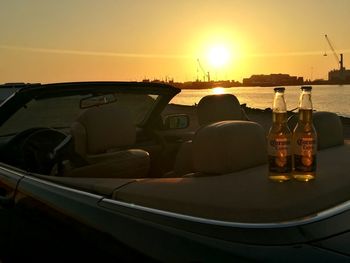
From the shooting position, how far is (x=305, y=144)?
2.29 metres

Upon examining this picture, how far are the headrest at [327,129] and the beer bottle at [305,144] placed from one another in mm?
517

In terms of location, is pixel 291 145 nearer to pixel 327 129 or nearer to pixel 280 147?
pixel 280 147

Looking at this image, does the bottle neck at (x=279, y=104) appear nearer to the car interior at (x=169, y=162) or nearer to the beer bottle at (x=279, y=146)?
the beer bottle at (x=279, y=146)

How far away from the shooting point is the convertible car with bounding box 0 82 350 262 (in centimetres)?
181

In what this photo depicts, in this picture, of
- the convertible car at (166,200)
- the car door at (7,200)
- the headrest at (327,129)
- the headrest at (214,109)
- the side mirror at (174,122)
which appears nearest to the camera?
the convertible car at (166,200)

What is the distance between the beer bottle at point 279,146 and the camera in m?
2.25

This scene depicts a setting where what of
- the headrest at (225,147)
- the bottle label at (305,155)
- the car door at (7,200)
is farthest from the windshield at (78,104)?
the bottle label at (305,155)

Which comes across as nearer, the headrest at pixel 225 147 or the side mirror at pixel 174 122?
the headrest at pixel 225 147

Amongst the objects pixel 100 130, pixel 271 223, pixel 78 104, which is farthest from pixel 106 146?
pixel 271 223

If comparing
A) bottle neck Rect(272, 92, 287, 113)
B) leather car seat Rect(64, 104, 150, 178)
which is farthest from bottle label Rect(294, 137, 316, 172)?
leather car seat Rect(64, 104, 150, 178)

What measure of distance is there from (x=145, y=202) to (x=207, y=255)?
0.51 meters

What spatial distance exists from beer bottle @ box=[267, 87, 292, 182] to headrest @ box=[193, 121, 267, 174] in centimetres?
14

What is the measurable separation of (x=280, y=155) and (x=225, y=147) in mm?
242

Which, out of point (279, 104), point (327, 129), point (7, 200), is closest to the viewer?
point (279, 104)
